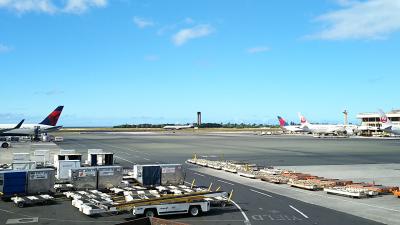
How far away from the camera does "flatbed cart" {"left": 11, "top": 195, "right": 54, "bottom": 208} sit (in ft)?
67.2

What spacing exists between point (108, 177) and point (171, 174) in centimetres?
406

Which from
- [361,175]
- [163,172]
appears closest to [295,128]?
[361,175]

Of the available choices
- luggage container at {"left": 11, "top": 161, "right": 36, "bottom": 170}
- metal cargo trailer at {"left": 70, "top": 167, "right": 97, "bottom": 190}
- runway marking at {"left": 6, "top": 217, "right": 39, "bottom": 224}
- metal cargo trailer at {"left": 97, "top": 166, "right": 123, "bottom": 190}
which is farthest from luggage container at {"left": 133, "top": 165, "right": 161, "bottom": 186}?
luggage container at {"left": 11, "top": 161, "right": 36, "bottom": 170}

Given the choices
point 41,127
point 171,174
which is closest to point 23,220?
point 171,174

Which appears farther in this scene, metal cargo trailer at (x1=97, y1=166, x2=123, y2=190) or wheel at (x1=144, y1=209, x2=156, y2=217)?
metal cargo trailer at (x1=97, y1=166, x2=123, y2=190)

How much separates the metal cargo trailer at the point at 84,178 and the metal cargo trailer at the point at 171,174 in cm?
435

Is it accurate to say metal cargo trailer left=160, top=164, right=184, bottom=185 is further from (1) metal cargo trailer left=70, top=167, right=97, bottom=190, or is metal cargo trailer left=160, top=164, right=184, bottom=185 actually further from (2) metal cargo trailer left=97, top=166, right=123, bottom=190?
(1) metal cargo trailer left=70, top=167, right=97, bottom=190

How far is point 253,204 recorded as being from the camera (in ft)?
70.7

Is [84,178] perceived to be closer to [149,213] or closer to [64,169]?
[64,169]

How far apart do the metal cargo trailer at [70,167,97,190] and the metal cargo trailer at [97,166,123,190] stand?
30cm

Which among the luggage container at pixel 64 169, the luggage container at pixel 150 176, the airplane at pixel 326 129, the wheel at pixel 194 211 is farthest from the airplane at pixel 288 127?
the wheel at pixel 194 211

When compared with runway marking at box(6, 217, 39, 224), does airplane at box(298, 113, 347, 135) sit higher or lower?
higher

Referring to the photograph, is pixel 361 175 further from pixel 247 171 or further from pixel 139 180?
pixel 139 180

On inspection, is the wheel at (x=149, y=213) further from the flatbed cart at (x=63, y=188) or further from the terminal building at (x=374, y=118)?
the terminal building at (x=374, y=118)
